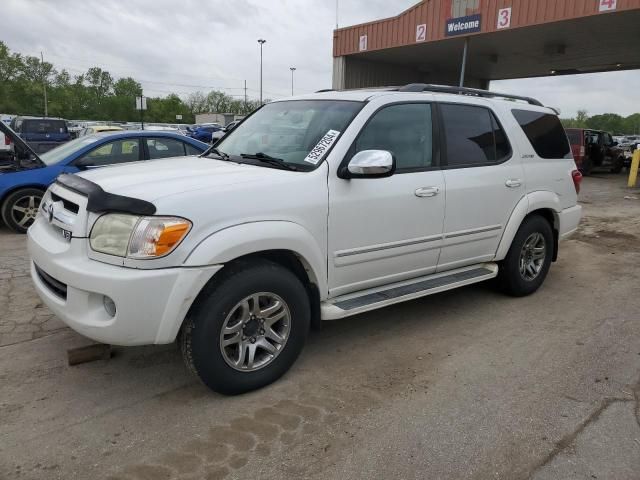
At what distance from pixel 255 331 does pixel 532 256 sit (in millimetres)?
3236

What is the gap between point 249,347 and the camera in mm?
3090

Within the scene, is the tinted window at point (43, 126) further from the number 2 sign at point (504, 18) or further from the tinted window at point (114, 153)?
the number 2 sign at point (504, 18)

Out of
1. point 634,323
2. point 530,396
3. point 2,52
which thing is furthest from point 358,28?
point 2,52

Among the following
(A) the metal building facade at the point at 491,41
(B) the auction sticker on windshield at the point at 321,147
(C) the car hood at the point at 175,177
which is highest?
(A) the metal building facade at the point at 491,41

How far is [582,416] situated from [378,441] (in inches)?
50.0

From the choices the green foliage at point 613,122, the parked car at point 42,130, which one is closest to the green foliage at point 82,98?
the parked car at point 42,130

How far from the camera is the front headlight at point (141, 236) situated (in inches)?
104

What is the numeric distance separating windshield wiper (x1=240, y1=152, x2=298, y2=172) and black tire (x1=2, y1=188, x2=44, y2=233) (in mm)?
4723

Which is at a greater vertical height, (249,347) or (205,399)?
(249,347)

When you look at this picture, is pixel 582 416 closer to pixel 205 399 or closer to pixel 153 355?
pixel 205 399

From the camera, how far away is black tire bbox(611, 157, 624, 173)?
20969mm

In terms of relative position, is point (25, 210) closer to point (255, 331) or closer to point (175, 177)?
point (175, 177)

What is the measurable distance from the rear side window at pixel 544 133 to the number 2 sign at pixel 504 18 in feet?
36.3

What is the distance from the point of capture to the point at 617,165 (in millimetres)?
21250
